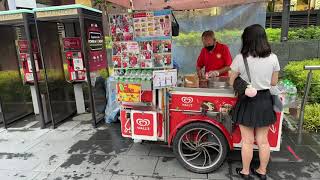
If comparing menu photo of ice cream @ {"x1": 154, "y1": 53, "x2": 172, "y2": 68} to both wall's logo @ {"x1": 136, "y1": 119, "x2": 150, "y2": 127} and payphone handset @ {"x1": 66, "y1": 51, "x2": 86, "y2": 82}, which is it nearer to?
wall's logo @ {"x1": 136, "y1": 119, "x2": 150, "y2": 127}

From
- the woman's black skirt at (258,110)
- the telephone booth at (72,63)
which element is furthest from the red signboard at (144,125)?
the telephone booth at (72,63)

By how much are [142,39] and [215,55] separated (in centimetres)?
156

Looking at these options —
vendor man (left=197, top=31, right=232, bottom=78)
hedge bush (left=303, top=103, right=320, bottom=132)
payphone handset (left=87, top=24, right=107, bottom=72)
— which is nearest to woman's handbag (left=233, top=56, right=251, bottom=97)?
vendor man (left=197, top=31, right=232, bottom=78)

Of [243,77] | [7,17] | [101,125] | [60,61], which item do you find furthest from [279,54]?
[7,17]

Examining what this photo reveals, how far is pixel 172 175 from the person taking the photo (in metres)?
3.36

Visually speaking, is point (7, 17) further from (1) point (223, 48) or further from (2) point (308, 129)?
(2) point (308, 129)

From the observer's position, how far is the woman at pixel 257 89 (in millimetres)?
2836

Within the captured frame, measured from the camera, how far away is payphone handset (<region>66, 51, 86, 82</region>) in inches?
218

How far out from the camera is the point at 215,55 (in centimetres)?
456

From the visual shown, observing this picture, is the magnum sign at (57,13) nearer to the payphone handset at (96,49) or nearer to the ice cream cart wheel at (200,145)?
the payphone handset at (96,49)

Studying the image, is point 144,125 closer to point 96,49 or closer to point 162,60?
point 162,60

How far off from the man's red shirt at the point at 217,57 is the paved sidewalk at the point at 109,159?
155 cm

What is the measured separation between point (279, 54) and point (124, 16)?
15.3 feet

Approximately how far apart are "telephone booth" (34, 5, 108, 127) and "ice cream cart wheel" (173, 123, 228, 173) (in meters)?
2.34
